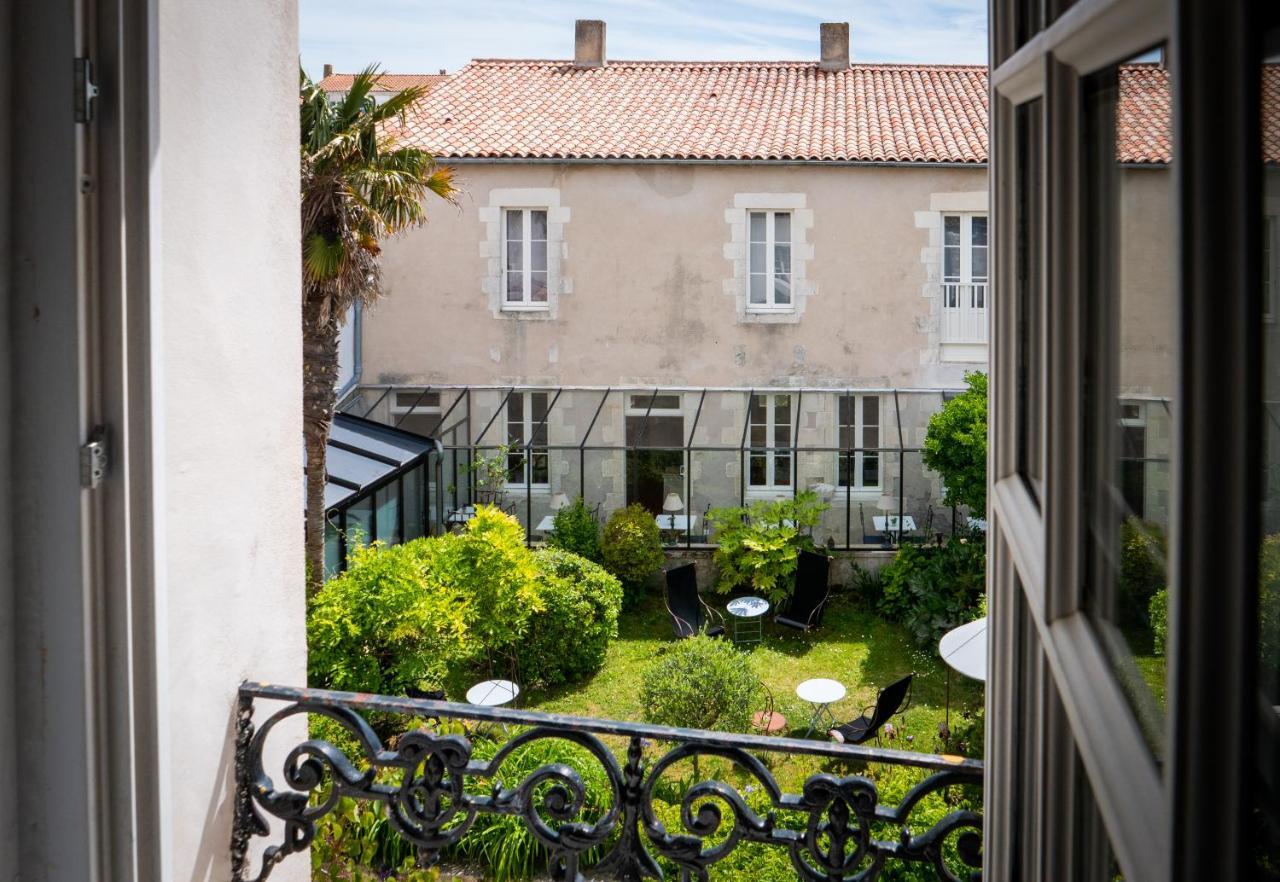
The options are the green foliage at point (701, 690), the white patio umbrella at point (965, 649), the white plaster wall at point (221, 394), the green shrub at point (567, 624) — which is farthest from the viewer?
the green shrub at point (567, 624)

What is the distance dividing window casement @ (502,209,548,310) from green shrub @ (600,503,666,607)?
3807 millimetres

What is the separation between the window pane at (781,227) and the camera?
608 inches

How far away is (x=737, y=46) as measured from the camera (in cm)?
1955

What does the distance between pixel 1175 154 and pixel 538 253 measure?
15.2m

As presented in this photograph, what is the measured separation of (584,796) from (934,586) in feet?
35.7

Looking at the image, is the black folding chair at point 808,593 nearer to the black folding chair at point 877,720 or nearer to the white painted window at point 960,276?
the black folding chair at point 877,720

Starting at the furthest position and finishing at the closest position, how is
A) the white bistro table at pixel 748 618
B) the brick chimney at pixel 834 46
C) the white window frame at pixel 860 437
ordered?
the brick chimney at pixel 834 46 < the white window frame at pixel 860 437 < the white bistro table at pixel 748 618

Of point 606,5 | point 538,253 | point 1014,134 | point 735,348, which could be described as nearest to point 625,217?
point 538,253

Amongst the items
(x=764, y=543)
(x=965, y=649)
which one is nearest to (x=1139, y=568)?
(x=965, y=649)

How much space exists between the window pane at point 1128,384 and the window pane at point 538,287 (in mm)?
14797

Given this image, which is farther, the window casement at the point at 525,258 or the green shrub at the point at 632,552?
the window casement at the point at 525,258

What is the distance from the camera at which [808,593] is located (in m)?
12.9

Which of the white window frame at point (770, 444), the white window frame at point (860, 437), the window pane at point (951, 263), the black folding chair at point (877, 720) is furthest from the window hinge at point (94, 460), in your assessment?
the window pane at point (951, 263)

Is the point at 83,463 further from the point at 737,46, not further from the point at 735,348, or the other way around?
the point at 737,46
